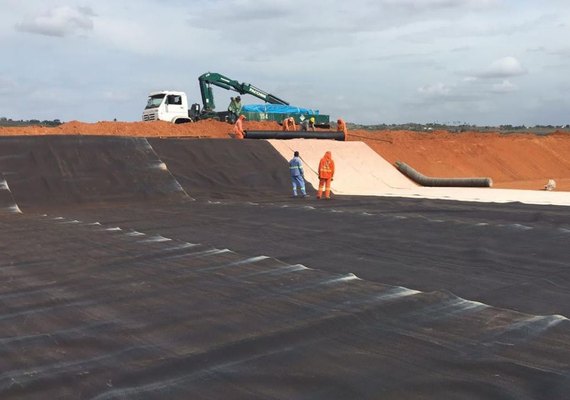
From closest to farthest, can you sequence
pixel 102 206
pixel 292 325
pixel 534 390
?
pixel 534 390 < pixel 292 325 < pixel 102 206

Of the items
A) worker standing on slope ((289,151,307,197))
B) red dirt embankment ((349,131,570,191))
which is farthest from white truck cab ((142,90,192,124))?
worker standing on slope ((289,151,307,197))

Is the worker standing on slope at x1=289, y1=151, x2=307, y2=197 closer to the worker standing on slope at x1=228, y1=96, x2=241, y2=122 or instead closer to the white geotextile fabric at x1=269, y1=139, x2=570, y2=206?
the white geotextile fabric at x1=269, y1=139, x2=570, y2=206

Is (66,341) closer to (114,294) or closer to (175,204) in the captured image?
(114,294)

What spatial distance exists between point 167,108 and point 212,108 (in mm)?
4058

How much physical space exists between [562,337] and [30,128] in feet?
90.1

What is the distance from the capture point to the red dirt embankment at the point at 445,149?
89.8 feet

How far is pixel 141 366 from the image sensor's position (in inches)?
154

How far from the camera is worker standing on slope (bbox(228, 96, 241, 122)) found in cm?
3177

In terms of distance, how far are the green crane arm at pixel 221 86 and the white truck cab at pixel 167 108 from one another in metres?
2.81

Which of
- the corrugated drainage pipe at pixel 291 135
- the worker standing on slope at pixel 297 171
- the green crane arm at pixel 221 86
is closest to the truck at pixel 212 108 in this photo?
the green crane arm at pixel 221 86

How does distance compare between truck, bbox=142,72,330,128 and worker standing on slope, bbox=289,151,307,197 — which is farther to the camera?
truck, bbox=142,72,330,128

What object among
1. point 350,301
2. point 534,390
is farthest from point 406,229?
point 534,390

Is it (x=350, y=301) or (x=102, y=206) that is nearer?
(x=350, y=301)

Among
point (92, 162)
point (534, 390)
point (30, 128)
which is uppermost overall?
point (30, 128)
